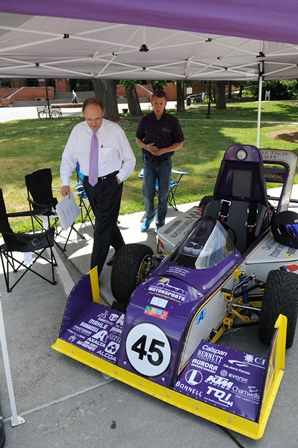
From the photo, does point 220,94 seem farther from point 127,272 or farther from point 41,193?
point 127,272

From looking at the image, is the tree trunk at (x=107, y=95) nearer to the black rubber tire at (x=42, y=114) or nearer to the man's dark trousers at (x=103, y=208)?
the black rubber tire at (x=42, y=114)

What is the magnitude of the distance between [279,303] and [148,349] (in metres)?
1.12

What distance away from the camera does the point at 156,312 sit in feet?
9.49

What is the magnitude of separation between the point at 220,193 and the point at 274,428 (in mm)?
2533

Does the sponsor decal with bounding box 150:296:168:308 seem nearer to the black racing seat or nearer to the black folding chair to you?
the black racing seat

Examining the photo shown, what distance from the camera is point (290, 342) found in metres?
3.35

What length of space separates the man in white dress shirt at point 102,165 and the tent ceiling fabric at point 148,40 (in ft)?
3.11

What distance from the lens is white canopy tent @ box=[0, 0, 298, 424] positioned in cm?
218

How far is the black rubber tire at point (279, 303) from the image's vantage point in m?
3.19

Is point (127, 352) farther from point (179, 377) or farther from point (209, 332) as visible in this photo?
point (209, 332)

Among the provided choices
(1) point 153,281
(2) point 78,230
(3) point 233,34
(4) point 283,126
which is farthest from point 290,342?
(4) point 283,126

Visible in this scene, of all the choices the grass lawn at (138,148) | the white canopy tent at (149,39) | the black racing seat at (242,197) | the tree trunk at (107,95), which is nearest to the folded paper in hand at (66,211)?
the black racing seat at (242,197)

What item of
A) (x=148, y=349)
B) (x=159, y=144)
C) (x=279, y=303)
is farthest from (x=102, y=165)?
(x=279, y=303)

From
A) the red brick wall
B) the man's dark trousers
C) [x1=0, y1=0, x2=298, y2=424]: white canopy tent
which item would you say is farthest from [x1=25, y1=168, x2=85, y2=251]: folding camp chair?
the red brick wall
